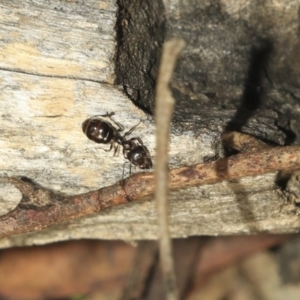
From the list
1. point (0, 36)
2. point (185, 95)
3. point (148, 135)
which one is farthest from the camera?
point (185, 95)

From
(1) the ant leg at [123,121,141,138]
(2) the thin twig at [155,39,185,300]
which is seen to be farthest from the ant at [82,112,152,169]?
(2) the thin twig at [155,39,185,300]

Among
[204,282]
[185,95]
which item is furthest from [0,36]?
[204,282]

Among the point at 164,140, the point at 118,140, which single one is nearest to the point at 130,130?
the point at 118,140

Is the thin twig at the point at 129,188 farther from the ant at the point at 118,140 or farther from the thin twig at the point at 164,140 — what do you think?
the thin twig at the point at 164,140

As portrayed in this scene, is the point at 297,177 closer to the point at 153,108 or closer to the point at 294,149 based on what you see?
the point at 294,149

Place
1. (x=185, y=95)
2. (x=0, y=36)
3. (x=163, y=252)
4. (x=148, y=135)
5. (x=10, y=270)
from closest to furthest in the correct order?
(x=163, y=252), (x=0, y=36), (x=148, y=135), (x=185, y=95), (x=10, y=270)

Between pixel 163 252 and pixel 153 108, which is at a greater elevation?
pixel 163 252
